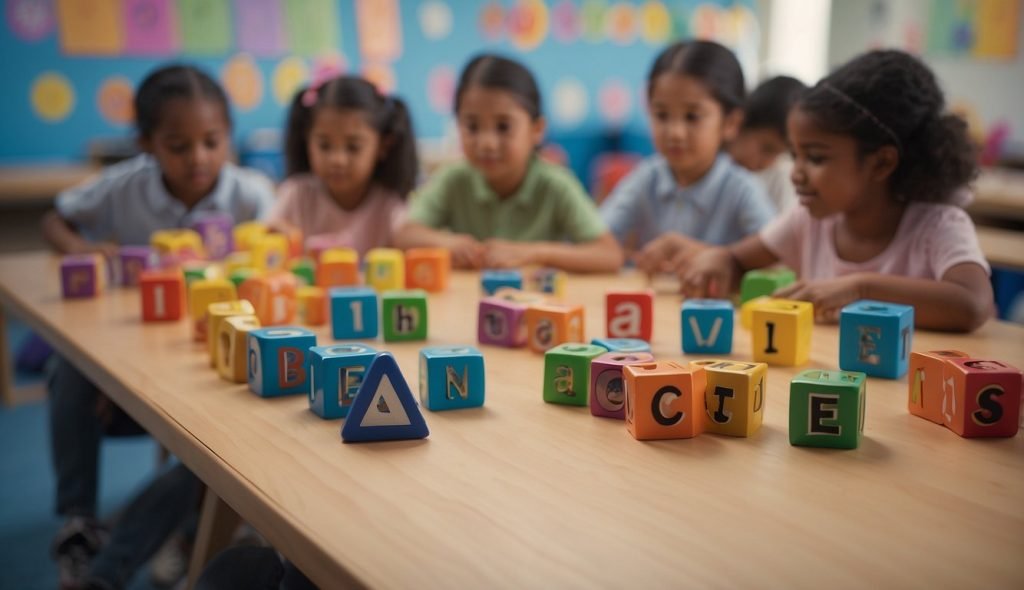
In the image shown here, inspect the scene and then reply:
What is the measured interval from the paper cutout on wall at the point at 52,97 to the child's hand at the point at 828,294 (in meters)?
4.06

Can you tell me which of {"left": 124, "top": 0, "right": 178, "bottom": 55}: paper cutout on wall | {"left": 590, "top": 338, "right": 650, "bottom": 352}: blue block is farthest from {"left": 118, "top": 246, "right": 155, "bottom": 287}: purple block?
{"left": 124, "top": 0, "right": 178, "bottom": 55}: paper cutout on wall

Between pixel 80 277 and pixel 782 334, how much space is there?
1234 mm

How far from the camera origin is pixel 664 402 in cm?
96

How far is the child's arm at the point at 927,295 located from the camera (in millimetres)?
1380

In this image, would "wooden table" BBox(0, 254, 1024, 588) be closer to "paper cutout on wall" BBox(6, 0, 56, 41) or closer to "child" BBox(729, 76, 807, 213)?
"child" BBox(729, 76, 807, 213)

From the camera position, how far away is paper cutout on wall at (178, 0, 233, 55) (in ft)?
15.7

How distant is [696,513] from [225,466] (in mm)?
436

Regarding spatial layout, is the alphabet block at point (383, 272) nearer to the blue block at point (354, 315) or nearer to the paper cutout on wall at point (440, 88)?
the blue block at point (354, 315)

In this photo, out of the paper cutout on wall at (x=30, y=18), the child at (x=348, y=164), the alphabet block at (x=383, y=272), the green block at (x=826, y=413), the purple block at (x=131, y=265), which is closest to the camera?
the green block at (x=826, y=413)

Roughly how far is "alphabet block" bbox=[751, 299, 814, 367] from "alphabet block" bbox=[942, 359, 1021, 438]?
263mm

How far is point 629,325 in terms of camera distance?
137 cm

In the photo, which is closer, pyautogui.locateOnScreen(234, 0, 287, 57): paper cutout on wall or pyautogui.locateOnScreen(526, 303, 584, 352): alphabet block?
pyautogui.locateOnScreen(526, 303, 584, 352): alphabet block

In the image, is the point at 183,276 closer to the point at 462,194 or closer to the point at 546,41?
the point at 462,194

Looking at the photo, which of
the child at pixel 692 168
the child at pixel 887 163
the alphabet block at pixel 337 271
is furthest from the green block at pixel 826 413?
the child at pixel 692 168
